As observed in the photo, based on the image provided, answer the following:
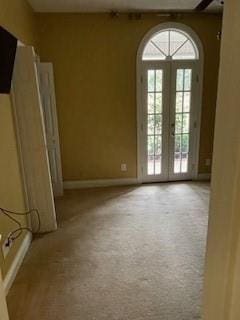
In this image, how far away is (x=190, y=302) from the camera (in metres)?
1.95

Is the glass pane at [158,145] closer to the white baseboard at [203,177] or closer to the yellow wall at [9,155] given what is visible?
the white baseboard at [203,177]

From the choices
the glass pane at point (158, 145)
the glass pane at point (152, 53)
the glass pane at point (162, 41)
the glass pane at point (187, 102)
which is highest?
the glass pane at point (162, 41)

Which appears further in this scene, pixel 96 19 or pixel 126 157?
pixel 126 157

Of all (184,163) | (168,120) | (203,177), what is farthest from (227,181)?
(203,177)

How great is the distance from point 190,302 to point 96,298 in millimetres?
718

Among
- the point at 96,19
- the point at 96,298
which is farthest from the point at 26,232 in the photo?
the point at 96,19

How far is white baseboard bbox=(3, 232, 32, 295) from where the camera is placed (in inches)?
82.8

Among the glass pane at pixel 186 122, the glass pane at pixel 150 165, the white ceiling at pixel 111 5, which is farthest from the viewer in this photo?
the glass pane at pixel 150 165

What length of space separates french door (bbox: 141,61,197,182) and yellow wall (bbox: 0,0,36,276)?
193 cm

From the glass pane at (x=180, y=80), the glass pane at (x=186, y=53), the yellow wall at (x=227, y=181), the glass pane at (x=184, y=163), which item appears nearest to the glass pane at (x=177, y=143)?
the glass pane at (x=184, y=163)

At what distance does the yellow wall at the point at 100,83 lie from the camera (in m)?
3.74

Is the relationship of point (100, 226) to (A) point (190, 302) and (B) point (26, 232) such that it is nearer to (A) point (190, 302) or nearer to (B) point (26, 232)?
(B) point (26, 232)

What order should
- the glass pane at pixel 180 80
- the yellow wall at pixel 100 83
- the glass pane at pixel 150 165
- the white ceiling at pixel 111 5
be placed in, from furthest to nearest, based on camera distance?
the glass pane at pixel 150 165 → the glass pane at pixel 180 80 → the yellow wall at pixel 100 83 → the white ceiling at pixel 111 5

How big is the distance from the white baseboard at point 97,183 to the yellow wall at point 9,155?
158 centimetres
